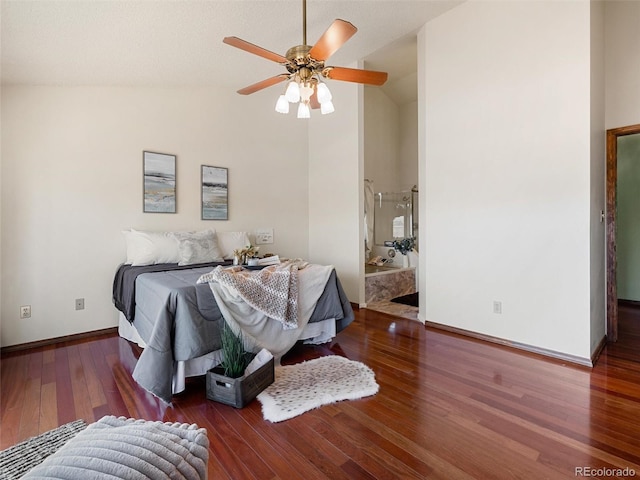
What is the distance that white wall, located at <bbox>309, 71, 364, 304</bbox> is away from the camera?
4.40 meters

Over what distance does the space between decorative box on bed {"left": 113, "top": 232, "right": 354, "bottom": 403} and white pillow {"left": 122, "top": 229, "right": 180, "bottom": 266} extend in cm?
25

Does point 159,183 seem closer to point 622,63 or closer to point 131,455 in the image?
point 131,455

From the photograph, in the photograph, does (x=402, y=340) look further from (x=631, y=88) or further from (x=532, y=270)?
(x=631, y=88)

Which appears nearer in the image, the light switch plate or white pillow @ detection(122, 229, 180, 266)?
white pillow @ detection(122, 229, 180, 266)

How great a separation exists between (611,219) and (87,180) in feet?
17.0

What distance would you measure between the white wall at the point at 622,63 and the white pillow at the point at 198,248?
4207mm

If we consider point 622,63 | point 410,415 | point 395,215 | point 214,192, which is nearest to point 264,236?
point 214,192

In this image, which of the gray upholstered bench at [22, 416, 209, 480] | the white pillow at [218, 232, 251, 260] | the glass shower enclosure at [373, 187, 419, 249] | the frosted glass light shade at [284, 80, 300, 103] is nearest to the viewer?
the gray upholstered bench at [22, 416, 209, 480]

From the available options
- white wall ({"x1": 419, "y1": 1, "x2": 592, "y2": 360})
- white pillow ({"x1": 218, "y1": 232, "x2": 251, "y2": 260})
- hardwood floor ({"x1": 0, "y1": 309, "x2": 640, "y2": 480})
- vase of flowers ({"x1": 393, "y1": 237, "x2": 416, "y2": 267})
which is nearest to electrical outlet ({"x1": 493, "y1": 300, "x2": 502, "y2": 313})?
white wall ({"x1": 419, "y1": 1, "x2": 592, "y2": 360})

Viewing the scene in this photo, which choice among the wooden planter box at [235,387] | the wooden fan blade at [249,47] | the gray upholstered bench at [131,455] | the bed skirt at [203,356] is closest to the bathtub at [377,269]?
the bed skirt at [203,356]

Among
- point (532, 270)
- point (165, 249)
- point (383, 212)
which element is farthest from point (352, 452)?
point (383, 212)

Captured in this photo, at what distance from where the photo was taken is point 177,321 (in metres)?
2.16

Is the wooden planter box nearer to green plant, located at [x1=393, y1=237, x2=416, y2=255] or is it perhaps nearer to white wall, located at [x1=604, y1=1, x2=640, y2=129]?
green plant, located at [x1=393, y1=237, x2=416, y2=255]

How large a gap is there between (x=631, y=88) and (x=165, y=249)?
4.80 metres
